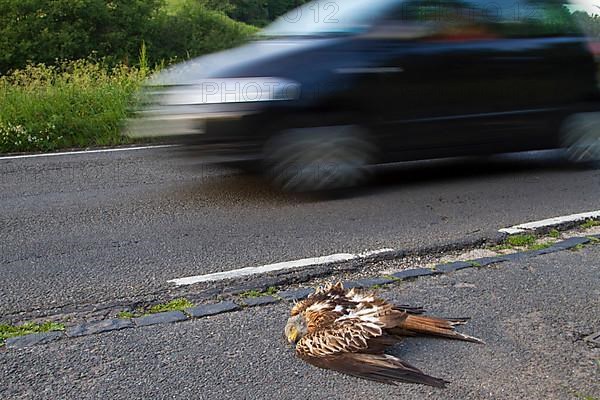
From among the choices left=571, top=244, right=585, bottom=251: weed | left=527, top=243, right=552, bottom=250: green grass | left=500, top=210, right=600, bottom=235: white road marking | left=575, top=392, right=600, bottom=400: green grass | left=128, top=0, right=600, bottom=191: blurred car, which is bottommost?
left=575, top=392, right=600, bottom=400: green grass

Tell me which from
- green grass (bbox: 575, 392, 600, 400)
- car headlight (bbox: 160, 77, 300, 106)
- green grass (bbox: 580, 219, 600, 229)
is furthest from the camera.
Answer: car headlight (bbox: 160, 77, 300, 106)

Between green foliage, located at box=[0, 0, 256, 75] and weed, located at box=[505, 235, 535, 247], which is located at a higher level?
green foliage, located at box=[0, 0, 256, 75]

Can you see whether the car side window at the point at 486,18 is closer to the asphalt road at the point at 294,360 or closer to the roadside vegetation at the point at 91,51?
the roadside vegetation at the point at 91,51

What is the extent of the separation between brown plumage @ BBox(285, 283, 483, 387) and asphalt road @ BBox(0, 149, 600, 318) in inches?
44.6

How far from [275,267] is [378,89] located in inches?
97.7

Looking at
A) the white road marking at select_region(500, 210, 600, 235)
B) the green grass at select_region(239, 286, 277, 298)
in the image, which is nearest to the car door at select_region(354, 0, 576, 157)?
the white road marking at select_region(500, 210, 600, 235)

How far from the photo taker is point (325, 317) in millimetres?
3391

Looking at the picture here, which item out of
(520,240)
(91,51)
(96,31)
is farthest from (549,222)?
(96,31)

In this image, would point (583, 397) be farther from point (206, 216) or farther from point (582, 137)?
point (582, 137)

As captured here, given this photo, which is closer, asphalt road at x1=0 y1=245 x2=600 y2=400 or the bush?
asphalt road at x1=0 y1=245 x2=600 y2=400

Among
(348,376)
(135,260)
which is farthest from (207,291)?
(348,376)

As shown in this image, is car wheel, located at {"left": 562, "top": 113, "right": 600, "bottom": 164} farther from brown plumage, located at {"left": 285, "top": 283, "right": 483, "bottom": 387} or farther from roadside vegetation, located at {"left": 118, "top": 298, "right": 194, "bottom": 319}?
roadside vegetation, located at {"left": 118, "top": 298, "right": 194, "bottom": 319}

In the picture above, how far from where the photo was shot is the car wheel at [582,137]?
7.63 metres

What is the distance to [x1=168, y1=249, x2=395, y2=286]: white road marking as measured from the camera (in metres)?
4.36
